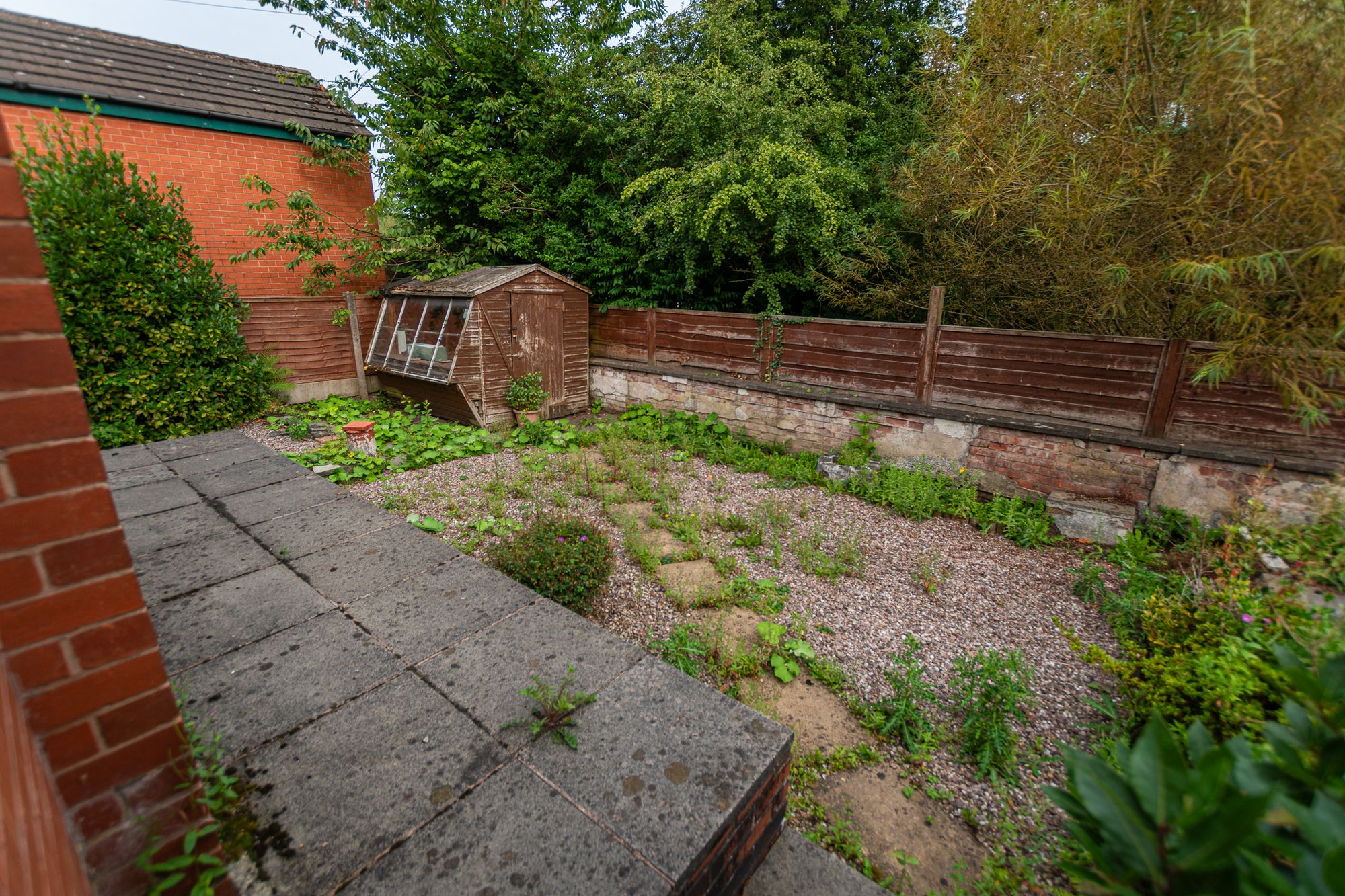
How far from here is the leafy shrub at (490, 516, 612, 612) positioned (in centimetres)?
371

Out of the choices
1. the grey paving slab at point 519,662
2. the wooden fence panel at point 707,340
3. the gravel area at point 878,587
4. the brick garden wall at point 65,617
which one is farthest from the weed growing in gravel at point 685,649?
the wooden fence panel at point 707,340

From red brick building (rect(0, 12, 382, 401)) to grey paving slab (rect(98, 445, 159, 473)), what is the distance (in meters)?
2.59

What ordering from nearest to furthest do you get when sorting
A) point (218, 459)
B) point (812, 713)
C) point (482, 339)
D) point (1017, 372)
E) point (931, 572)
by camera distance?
point (812, 713) < point (931, 572) < point (218, 459) < point (1017, 372) < point (482, 339)

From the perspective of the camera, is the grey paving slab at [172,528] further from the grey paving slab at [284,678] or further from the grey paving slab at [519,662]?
the grey paving slab at [519,662]

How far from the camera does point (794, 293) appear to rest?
882 centimetres

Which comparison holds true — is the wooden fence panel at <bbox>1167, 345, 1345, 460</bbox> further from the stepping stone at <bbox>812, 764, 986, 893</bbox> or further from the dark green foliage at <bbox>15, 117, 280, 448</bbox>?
the dark green foliage at <bbox>15, 117, 280, 448</bbox>

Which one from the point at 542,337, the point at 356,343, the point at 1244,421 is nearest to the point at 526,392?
the point at 542,337

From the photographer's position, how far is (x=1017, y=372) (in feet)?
19.0

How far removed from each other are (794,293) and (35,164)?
9.45m

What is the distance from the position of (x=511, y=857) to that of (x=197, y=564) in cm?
308

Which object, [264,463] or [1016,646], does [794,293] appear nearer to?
[1016,646]

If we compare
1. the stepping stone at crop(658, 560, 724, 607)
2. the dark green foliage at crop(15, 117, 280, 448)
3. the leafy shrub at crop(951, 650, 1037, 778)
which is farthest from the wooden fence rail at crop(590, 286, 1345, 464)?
the dark green foliage at crop(15, 117, 280, 448)

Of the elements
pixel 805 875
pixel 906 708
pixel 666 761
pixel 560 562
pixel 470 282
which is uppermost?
pixel 470 282

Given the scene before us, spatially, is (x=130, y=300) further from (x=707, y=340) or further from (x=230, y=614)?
(x=707, y=340)
